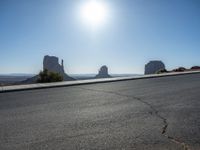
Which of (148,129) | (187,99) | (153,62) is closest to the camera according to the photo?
(148,129)

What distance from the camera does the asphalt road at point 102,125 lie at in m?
5.51

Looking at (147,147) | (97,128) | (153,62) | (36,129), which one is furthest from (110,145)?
(153,62)

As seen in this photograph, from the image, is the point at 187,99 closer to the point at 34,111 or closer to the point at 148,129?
the point at 148,129

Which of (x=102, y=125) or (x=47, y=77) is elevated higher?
(x=47, y=77)

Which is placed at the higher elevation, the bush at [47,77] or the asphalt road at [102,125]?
the bush at [47,77]

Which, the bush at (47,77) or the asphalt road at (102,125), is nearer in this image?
the asphalt road at (102,125)

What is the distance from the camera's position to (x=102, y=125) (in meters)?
6.84

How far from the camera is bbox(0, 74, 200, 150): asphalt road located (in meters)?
5.51

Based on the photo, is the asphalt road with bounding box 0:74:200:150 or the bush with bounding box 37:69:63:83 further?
the bush with bounding box 37:69:63:83

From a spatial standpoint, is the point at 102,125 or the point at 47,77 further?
the point at 47,77

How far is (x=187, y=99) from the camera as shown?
10.6 meters

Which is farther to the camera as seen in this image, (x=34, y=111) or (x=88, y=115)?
(x=34, y=111)

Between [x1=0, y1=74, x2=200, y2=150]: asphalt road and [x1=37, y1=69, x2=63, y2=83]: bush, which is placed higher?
[x1=37, y1=69, x2=63, y2=83]: bush

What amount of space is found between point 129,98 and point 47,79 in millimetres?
13121
